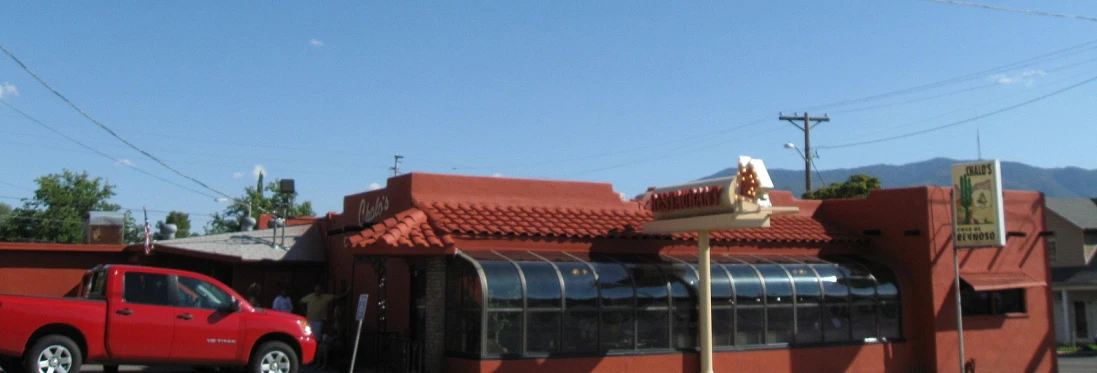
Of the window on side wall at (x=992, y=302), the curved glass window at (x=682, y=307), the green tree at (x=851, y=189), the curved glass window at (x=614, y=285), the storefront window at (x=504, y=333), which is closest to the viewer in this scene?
the storefront window at (x=504, y=333)

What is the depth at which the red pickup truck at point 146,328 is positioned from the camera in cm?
1248

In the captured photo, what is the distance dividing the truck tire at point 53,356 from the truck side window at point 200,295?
1.50m

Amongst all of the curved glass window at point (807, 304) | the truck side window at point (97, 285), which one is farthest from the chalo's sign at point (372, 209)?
the curved glass window at point (807, 304)

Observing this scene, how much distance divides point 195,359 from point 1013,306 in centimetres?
1726

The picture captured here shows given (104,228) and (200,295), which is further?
(104,228)

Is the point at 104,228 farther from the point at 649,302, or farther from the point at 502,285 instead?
the point at 649,302

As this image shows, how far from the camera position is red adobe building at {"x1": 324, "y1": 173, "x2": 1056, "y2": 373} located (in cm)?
1572

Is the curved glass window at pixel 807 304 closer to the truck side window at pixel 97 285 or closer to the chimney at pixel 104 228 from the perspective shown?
the truck side window at pixel 97 285

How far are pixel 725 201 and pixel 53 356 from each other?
10339 millimetres

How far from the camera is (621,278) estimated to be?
55.0 feet

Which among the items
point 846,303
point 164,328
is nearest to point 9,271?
point 164,328

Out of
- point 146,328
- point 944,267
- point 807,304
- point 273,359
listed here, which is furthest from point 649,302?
point 146,328

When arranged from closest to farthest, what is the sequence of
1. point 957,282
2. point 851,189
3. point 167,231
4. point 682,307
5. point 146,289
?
point 146,289, point 682,307, point 957,282, point 167,231, point 851,189

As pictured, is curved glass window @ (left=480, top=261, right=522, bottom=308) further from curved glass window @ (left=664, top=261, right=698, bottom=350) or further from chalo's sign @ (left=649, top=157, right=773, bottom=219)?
chalo's sign @ (left=649, top=157, right=773, bottom=219)
